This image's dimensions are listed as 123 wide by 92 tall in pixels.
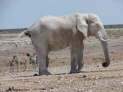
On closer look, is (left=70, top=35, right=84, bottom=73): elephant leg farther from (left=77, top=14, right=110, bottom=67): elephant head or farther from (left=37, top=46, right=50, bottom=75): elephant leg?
(left=37, top=46, right=50, bottom=75): elephant leg

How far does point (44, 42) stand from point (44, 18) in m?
1.03

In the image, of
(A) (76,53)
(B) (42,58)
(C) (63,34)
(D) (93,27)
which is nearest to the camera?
(C) (63,34)

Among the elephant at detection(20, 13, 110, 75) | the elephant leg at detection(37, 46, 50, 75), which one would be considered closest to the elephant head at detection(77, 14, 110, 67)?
the elephant at detection(20, 13, 110, 75)

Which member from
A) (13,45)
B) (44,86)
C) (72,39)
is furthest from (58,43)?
(13,45)

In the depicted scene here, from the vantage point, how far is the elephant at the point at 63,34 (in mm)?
19719

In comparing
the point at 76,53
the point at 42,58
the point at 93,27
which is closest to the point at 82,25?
the point at 93,27

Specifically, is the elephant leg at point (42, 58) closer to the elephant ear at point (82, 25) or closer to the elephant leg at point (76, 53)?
the elephant leg at point (76, 53)

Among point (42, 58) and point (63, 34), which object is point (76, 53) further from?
point (42, 58)

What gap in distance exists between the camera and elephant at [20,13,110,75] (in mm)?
19719

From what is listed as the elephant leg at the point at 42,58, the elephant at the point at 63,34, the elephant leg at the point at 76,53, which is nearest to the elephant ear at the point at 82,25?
the elephant at the point at 63,34

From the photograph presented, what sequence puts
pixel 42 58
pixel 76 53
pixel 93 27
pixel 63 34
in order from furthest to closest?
1. pixel 93 27
2. pixel 76 53
3. pixel 42 58
4. pixel 63 34

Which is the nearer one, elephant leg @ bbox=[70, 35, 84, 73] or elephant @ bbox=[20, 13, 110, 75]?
elephant @ bbox=[20, 13, 110, 75]

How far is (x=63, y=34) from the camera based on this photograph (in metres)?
19.9

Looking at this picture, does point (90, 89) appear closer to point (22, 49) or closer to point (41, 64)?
point (41, 64)
